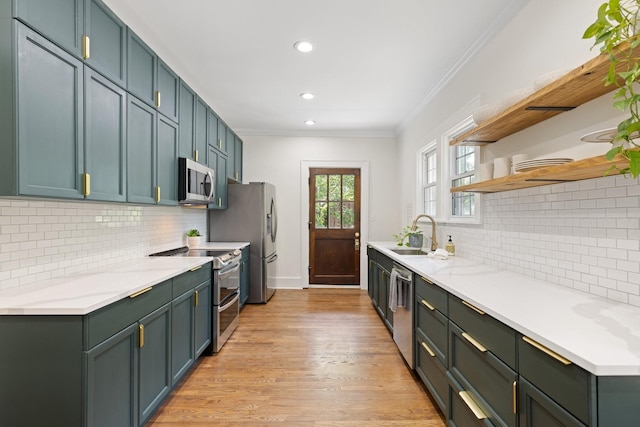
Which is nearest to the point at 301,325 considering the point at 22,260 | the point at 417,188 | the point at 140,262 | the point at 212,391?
the point at 212,391

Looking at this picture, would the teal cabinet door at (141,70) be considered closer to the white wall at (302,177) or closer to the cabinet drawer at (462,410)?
the cabinet drawer at (462,410)

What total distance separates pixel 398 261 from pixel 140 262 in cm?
213

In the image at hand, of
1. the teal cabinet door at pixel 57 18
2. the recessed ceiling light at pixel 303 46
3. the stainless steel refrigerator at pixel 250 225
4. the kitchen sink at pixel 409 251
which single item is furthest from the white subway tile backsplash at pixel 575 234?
the stainless steel refrigerator at pixel 250 225

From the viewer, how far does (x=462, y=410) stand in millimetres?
1675

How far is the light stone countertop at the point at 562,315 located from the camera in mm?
910

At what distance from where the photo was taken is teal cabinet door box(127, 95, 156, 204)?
2.19m

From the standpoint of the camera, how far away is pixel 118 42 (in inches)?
80.7

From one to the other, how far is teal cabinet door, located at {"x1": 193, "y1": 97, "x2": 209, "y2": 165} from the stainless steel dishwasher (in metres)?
2.31

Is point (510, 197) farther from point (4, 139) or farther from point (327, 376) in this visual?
point (4, 139)

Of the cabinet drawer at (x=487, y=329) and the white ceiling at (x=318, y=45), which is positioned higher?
the white ceiling at (x=318, y=45)

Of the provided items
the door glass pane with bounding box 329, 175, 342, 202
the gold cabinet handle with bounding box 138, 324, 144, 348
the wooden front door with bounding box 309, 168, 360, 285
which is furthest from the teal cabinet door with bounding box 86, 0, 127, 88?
the door glass pane with bounding box 329, 175, 342, 202

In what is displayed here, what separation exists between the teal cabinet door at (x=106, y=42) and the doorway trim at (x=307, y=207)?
3.56 m

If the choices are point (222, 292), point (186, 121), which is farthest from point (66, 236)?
point (186, 121)

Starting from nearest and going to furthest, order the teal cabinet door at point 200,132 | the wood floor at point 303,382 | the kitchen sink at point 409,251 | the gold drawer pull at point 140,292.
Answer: the gold drawer pull at point 140,292 → the wood floor at point 303,382 → the teal cabinet door at point 200,132 → the kitchen sink at point 409,251
